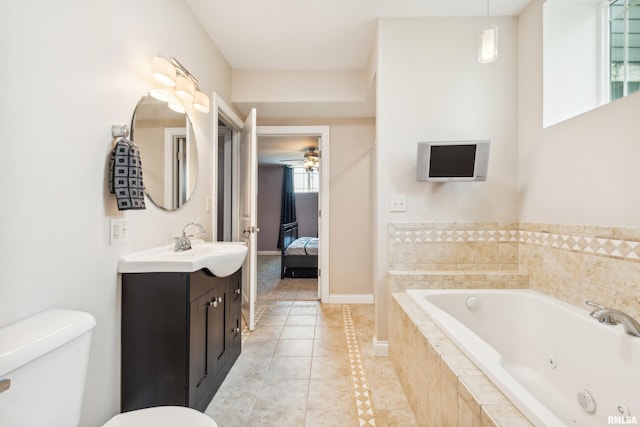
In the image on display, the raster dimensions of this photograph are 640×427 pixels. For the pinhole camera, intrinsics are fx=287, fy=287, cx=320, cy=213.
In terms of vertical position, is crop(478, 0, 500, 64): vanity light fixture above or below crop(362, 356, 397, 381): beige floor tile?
above

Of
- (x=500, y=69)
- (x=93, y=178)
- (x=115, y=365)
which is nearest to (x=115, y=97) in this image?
(x=93, y=178)

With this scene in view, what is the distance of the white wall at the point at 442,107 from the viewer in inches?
84.7

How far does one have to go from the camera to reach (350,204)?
Result: 3426 mm

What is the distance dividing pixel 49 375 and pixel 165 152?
1244 mm

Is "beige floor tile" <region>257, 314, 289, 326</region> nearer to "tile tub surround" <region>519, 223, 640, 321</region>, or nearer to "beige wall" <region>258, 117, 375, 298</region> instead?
"beige wall" <region>258, 117, 375, 298</region>

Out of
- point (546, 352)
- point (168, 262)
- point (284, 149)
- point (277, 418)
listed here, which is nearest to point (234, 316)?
point (277, 418)

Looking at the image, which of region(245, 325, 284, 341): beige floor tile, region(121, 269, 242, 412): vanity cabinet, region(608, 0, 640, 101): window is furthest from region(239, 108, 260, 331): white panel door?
region(608, 0, 640, 101): window

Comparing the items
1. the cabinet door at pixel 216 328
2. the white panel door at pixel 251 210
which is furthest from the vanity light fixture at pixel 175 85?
the cabinet door at pixel 216 328

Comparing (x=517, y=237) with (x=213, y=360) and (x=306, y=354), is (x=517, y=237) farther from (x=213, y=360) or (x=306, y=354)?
(x=213, y=360)

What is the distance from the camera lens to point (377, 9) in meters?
2.07

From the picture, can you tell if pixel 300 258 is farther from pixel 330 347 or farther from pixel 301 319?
pixel 330 347

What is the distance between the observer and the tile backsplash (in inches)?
66.3

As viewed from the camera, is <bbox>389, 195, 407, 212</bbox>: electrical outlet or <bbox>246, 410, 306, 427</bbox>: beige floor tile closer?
<bbox>246, 410, 306, 427</bbox>: beige floor tile

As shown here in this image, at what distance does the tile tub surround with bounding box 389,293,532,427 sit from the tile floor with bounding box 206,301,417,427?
0.61 ft
